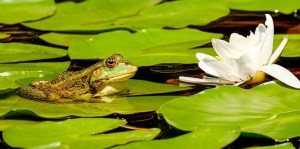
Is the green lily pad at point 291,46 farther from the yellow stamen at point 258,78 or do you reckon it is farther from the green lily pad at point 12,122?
the green lily pad at point 12,122

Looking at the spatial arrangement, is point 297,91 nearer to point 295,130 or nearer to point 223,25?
point 295,130

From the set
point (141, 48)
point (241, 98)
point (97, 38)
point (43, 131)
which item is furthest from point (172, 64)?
point (43, 131)

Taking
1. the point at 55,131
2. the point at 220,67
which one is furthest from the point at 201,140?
the point at 220,67

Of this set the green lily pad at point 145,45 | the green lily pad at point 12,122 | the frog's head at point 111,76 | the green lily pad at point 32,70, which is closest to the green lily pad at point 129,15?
the green lily pad at point 145,45

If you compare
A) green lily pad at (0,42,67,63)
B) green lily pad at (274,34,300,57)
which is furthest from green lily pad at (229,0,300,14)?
green lily pad at (0,42,67,63)

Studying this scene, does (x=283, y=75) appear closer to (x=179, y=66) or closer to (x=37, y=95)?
(x=179, y=66)

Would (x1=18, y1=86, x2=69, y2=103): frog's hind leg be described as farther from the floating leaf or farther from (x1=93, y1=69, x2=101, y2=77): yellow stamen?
the floating leaf
